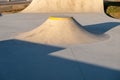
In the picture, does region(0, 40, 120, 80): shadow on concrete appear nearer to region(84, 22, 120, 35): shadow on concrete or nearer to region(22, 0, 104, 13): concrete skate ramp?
region(84, 22, 120, 35): shadow on concrete

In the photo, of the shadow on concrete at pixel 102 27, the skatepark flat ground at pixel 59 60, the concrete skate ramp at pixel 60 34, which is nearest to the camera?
the skatepark flat ground at pixel 59 60

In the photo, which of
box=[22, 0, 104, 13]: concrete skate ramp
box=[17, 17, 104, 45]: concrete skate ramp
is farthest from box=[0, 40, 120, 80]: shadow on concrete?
box=[22, 0, 104, 13]: concrete skate ramp

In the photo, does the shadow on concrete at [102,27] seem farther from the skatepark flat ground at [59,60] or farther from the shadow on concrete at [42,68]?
the shadow on concrete at [42,68]

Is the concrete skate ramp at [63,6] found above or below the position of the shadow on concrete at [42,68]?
below

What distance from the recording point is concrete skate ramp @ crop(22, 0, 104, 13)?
82.2 ft

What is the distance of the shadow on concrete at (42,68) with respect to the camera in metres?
8.18

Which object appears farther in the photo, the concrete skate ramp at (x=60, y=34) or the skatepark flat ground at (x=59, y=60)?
the concrete skate ramp at (x=60, y=34)

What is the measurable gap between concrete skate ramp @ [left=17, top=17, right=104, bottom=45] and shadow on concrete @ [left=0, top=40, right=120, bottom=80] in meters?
1.32

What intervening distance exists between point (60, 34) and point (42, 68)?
4.18 meters

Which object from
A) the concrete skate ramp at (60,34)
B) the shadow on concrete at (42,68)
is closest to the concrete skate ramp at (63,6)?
the concrete skate ramp at (60,34)

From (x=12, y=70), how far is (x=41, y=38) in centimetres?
431

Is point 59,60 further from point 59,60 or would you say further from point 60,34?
point 60,34

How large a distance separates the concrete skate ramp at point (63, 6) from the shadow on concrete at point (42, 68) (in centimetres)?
1427

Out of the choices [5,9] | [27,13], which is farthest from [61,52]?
[5,9]
